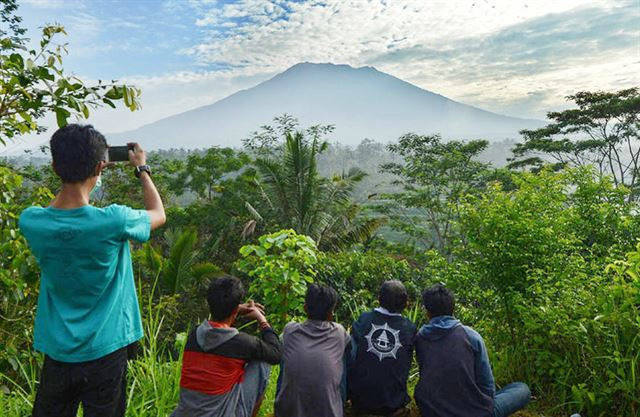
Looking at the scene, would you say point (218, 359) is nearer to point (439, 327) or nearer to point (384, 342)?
point (384, 342)

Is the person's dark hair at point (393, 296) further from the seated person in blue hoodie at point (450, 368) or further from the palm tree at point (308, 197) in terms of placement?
the palm tree at point (308, 197)

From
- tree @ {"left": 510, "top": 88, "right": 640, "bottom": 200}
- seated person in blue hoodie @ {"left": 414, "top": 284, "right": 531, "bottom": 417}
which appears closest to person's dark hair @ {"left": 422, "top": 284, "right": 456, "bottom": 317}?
seated person in blue hoodie @ {"left": 414, "top": 284, "right": 531, "bottom": 417}

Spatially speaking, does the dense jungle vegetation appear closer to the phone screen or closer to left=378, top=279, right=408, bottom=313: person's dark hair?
the phone screen

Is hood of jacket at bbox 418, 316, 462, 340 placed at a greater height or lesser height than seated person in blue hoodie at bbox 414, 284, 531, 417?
greater

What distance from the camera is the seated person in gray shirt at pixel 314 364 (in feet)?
8.01

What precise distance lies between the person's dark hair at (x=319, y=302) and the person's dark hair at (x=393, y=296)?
375 millimetres

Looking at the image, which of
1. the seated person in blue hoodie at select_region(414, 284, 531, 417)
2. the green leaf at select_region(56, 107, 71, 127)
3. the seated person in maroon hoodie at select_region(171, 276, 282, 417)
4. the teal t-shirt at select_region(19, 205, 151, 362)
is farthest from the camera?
the seated person in blue hoodie at select_region(414, 284, 531, 417)

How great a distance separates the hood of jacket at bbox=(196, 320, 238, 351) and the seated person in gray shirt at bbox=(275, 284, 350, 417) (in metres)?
0.45

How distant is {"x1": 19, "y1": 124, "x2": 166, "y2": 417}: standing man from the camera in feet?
5.13

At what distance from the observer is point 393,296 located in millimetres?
2801

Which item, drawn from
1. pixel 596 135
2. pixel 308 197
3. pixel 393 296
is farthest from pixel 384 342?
pixel 596 135

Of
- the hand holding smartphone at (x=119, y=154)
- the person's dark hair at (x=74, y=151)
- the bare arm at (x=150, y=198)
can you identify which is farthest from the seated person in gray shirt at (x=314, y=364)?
the person's dark hair at (x=74, y=151)

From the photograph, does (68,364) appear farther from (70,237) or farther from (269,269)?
(269,269)

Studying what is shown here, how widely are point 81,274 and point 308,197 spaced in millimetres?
11735
